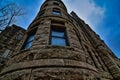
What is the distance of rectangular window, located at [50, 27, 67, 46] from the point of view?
519 centimetres

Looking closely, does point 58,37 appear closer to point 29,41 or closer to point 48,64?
point 29,41

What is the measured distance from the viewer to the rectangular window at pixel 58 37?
5.19 meters

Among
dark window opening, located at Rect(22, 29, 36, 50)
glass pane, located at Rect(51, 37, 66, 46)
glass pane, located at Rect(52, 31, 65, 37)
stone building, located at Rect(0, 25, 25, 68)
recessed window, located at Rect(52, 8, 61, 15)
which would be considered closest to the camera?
glass pane, located at Rect(51, 37, 66, 46)

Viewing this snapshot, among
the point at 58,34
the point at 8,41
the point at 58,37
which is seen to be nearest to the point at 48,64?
the point at 58,37

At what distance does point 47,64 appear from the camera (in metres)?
3.44

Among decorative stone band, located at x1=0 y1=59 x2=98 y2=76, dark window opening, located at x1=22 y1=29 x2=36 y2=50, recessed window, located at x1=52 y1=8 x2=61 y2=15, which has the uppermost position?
recessed window, located at x1=52 y1=8 x2=61 y2=15

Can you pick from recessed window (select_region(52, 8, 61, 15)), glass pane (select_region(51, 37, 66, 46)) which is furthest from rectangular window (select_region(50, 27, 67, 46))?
recessed window (select_region(52, 8, 61, 15))

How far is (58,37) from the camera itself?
561 cm

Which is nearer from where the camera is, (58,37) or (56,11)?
(58,37)

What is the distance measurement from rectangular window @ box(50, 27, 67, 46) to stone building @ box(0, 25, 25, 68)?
6.87 metres

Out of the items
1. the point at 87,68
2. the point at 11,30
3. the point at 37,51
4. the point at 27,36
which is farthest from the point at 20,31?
the point at 87,68

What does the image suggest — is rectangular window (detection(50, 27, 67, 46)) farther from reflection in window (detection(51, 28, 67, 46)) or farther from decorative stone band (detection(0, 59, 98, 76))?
decorative stone band (detection(0, 59, 98, 76))

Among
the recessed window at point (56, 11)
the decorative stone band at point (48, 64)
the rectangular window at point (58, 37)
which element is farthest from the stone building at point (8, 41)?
the decorative stone band at point (48, 64)

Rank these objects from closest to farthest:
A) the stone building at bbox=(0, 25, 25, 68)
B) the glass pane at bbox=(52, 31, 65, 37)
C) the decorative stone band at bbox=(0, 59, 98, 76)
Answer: the decorative stone band at bbox=(0, 59, 98, 76), the glass pane at bbox=(52, 31, 65, 37), the stone building at bbox=(0, 25, 25, 68)
